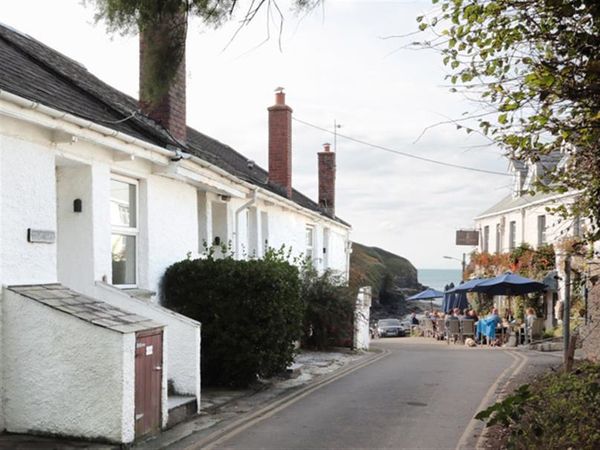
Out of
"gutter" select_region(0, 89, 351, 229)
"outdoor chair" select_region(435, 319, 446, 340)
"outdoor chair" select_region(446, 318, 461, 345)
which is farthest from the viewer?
"outdoor chair" select_region(435, 319, 446, 340)

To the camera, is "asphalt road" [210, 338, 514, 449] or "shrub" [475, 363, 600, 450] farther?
"asphalt road" [210, 338, 514, 449]

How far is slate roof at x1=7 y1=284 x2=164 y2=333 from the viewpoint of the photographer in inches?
305

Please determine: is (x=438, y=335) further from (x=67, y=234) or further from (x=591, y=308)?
(x=67, y=234)

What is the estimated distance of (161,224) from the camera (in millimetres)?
11844

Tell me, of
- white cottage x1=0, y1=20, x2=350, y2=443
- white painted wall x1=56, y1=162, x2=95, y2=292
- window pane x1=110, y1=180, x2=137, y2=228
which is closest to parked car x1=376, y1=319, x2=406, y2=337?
white cottage x1=0, y1=20, x2=350, y2=443

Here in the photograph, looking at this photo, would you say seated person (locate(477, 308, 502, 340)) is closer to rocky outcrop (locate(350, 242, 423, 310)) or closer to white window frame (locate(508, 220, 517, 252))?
white window frame (locate(508, 220, 517, 252))

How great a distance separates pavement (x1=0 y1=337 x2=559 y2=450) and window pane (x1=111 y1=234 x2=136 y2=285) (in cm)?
226

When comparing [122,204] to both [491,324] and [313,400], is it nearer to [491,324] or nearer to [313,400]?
[313,400]

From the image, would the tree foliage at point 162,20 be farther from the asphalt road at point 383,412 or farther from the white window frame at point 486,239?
the white window frame at point 486,239

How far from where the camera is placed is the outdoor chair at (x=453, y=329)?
27766mm

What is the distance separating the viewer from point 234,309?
11.5m

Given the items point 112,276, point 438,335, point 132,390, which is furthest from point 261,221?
point 438,335

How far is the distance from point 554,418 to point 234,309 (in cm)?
581

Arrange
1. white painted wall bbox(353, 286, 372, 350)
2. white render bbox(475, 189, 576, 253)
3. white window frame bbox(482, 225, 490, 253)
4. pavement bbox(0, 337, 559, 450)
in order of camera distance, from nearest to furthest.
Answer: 1. pavement bbox(0, 337, 559, 450)
2. white painted wall bbox(353, 286, 372, 350)
3. white render bbox(475, 189, 576, 253)
4. white window frame bbox(482, 225, 490, 253)
